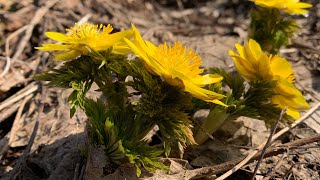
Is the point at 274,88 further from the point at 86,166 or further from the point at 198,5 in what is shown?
the point at 198,5

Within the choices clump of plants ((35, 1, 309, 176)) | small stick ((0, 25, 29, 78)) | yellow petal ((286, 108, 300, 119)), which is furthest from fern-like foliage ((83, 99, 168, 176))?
small stick ((0, 25, 29, 78))

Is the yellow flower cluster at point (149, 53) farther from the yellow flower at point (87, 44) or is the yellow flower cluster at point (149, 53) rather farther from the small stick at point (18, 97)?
the small stick at point (18, 97)

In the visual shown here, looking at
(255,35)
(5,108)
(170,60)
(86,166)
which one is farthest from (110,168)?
(255,35)

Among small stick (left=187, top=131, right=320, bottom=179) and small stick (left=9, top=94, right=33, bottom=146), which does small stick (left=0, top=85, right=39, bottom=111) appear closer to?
small stick (left=9, top=94, right=33, bottom=146)

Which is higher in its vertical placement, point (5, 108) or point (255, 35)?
point (255, 35)

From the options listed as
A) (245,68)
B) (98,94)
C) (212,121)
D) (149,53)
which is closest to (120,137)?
(149,53)
